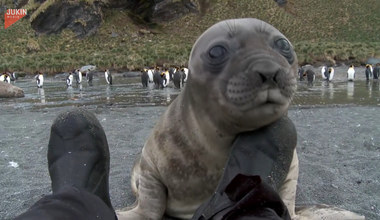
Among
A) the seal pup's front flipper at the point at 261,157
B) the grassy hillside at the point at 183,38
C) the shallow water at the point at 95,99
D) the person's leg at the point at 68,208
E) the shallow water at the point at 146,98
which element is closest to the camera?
the person's leg at the point at 68,208

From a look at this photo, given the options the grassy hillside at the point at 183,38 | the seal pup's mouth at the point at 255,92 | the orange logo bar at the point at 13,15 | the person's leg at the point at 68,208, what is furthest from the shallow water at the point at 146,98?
the orange logo bar at the point at 13,15

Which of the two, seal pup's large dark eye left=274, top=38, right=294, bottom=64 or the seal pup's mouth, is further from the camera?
seal pup's large dark eye left=274, top=38, right=294, bottom=64

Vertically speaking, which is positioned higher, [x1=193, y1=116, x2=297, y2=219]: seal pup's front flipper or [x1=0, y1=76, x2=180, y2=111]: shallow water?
[x1=193, y1=116, x2=297, y2=219]: seal pup's front flipper

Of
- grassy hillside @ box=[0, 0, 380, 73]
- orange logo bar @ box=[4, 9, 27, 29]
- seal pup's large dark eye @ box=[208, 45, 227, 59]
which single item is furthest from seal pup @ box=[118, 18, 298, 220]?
orange logo bar @ box=[4, 9, 27, 29]

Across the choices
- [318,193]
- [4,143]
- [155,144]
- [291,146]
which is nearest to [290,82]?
[291,146]

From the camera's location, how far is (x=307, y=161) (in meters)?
3.84

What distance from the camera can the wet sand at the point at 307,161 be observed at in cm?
281

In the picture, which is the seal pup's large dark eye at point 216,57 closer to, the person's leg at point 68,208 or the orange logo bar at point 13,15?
the person's leg at point 68,208

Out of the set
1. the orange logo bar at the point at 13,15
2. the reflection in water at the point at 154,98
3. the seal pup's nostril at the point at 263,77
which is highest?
the orange logo bar at the point at 13,15

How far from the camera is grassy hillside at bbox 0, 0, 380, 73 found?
32.8m

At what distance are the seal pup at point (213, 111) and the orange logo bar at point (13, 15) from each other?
51.3 m

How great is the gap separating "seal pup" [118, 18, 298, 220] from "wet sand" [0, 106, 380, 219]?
29.4 inches

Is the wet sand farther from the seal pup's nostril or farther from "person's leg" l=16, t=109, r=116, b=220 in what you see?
the seal pup's nostril

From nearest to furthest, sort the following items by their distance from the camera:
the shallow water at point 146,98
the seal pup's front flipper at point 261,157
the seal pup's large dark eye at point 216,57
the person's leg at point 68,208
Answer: the person's leg at point 68,208, the seal pup's front flipper at point 261,157, the seal pup's large dark eye at point 216,57, the shallow water at point 146,98
